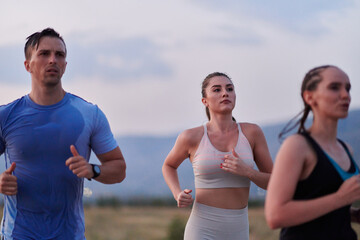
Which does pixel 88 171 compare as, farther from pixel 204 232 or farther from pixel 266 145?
pixel 266 145

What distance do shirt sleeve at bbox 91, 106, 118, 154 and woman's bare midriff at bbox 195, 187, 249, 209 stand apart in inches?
42.3

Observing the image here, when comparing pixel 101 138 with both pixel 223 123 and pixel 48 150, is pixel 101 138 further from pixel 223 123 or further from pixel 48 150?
pixel 223 123

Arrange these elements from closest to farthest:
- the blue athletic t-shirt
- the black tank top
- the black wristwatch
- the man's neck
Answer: the black tank top → the black wristwatch → the blue athletic t-shirt → the man's neck

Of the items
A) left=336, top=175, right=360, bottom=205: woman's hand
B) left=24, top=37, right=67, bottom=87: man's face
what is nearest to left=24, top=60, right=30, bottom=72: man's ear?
left=24, top=37, right=67, bottom=87: man's face

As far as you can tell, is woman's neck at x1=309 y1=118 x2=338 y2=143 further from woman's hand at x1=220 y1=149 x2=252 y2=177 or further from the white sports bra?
the white sports bra

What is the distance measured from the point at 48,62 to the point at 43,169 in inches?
32.5

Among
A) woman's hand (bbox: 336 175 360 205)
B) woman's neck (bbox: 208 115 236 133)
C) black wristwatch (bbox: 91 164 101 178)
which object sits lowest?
woman's hand (bbox: 336 175 360 205)

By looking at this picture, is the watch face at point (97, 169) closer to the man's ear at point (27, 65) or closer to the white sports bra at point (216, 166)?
the man's ear at point (27, 65)

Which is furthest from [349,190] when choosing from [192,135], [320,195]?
[192,135]

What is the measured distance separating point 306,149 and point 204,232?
7.44 ft

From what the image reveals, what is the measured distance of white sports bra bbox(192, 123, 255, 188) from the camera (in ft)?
16.3

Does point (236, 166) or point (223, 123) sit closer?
point (236, 166)

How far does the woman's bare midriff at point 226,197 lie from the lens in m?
4.96

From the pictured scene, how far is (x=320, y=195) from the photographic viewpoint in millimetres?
2996
